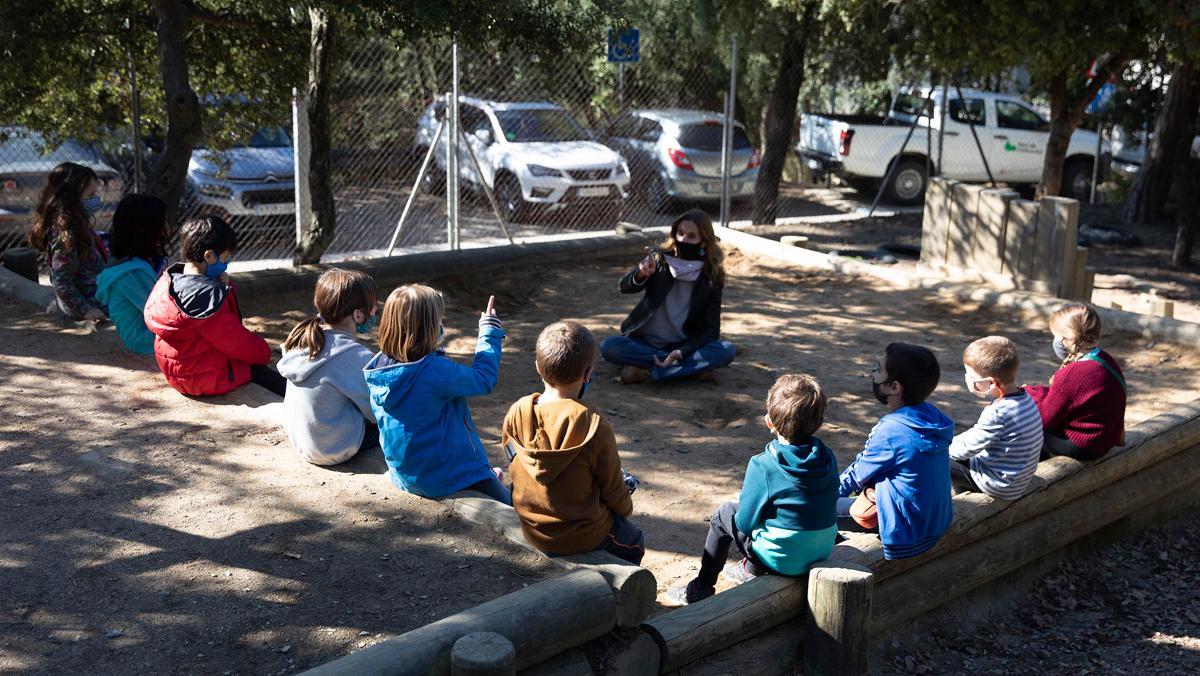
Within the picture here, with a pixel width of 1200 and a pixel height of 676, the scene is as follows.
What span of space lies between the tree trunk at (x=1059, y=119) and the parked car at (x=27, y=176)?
910 centimetres

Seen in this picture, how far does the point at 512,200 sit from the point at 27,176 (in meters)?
5.19

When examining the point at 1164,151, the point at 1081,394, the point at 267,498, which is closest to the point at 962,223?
the point at 1081,394

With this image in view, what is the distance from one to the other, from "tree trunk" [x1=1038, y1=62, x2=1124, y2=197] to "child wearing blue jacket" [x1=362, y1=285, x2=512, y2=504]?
29.3 feet

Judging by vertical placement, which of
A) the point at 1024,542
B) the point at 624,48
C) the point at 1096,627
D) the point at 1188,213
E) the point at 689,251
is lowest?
the point at 1096,627

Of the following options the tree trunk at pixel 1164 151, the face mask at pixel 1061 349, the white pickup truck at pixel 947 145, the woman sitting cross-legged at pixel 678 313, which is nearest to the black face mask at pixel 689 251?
the woman sitting cross-legged at pixel 678 313

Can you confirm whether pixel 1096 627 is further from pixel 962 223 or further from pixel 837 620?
pixel 962 223

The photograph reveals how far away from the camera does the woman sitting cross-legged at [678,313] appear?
727 cm

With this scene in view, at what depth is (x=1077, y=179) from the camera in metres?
18.7

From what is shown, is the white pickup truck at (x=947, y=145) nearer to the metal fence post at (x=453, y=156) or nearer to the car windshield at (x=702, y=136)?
the car windshield at (x=702, y=136)

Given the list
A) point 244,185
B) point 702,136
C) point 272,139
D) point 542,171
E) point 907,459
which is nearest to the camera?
point 907,459

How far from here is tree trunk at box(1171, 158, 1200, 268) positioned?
11773mm

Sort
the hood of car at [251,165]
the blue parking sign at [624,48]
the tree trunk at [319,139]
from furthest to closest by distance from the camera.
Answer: the blue parking sign at [624,48] → the hood of car at [251,165] → the tree trunk at [319,139]

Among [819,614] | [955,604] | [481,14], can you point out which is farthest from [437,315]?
[481,14]

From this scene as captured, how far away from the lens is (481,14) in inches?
303
